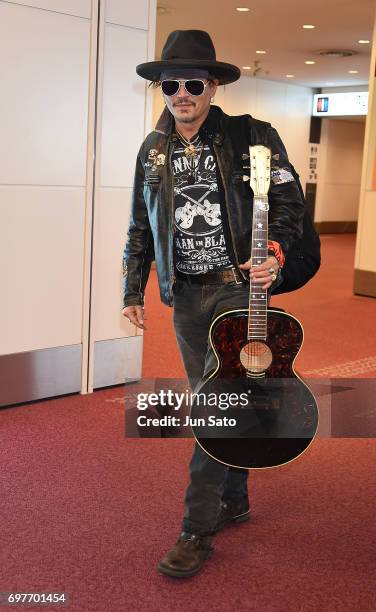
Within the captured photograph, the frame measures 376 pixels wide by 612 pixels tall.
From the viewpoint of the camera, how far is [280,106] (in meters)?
16.4

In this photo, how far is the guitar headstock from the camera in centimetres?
231

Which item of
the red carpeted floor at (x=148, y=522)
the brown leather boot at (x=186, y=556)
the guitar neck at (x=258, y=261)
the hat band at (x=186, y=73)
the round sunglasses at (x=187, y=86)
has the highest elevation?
the hat band at (x=186, y=73)

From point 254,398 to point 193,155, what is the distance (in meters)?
0.78

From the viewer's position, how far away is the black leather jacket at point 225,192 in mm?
2389

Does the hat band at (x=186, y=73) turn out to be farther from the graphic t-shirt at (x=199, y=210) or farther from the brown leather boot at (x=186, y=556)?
the brown leather boot at (x=186, y=556)

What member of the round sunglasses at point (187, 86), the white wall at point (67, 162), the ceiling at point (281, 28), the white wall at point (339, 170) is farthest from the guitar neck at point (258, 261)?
the white wall at point (339, 170)

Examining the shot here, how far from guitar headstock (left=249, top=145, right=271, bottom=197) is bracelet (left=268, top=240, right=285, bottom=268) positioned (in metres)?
0.15

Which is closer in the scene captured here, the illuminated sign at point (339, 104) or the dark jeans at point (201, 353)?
the dark jeans at point (201, 353)

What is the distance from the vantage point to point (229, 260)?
2465mm

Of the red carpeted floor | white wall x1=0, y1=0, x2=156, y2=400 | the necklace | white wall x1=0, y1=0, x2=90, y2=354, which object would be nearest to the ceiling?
white wall x1=0, y1=0, x2=156, y2=400

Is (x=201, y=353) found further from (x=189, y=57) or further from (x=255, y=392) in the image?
(x=189, y=57)

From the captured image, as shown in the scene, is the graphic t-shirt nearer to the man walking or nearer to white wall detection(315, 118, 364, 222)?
the man walking

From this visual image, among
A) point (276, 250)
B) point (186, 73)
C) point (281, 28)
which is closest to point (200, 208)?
point (276, 250)

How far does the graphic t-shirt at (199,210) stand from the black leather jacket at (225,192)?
0.9 inches
